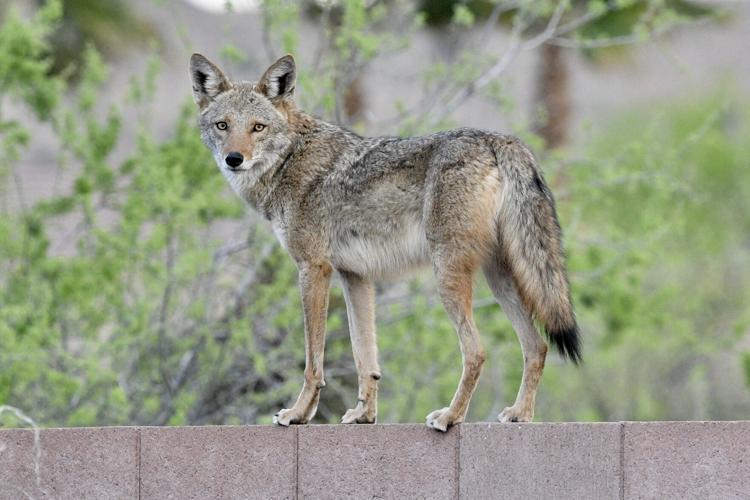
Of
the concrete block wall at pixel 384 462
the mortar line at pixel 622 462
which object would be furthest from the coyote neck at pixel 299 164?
the mortar line at pixel 622 462

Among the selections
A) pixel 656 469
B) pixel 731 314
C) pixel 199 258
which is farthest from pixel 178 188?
pixel 731 314

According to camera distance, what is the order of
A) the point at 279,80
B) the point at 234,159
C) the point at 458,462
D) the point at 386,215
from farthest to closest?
the point at 279,80 → the point at 234,159 → the point at 386,215 → the point at 458,462

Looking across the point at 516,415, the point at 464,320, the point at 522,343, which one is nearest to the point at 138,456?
the point at 464,320

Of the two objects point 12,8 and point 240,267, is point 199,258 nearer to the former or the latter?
point 240,267

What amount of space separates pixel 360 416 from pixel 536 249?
5.17 ft

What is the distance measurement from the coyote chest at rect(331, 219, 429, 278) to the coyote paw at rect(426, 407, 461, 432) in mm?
1004

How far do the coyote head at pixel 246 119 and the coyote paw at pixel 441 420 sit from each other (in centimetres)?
220

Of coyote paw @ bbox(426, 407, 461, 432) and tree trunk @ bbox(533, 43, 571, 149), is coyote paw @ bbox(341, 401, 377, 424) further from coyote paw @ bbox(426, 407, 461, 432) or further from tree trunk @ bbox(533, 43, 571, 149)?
tree trunk @ bbox(533, 43, 571, 149)

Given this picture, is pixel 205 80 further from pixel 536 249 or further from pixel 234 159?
pixel 536 249

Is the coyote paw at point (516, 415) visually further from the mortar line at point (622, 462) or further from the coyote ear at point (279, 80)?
the coyote ear at point (279, 80)

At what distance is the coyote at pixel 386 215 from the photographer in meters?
7.91

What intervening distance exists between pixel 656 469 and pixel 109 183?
8.73 meters

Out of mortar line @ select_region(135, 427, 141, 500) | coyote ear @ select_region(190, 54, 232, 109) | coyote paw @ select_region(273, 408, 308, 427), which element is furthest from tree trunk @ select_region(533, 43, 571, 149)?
mortar line @ select_region(135, 427, 141, 500)

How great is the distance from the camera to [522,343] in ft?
27.1
